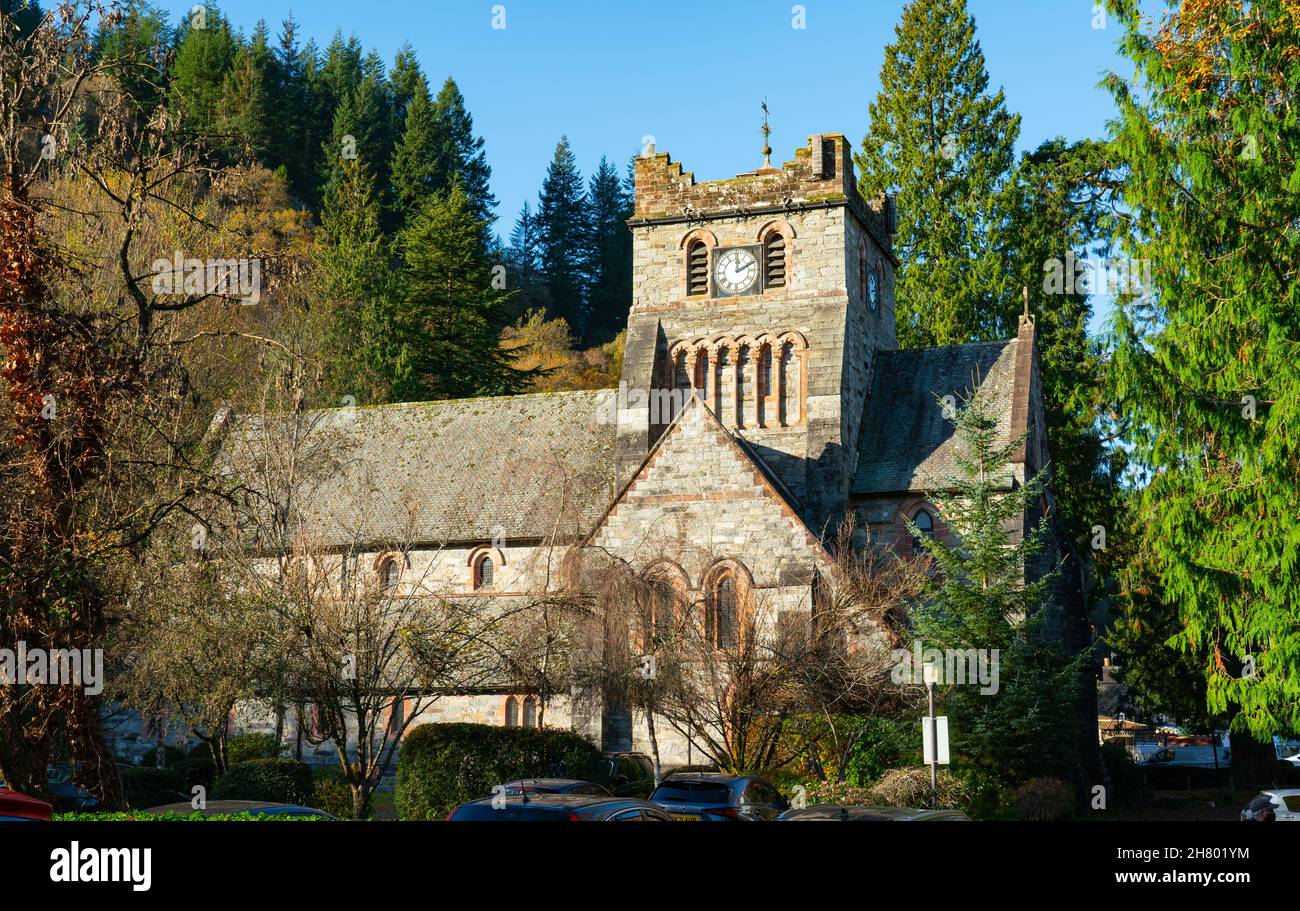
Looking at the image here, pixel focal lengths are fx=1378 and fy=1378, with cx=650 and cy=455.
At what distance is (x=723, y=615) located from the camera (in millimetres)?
31344

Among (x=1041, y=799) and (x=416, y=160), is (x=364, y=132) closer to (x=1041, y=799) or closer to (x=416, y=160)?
(x=416, y=160)

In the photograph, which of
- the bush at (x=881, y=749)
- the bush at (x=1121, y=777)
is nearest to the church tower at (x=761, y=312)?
the bush at (x=881, y=749)

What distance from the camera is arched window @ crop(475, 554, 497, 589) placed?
38375 millimetres

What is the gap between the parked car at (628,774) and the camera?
29.2m

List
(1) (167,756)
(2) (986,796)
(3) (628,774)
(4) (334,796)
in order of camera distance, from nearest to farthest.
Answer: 1. (2) (986,796)
2. (4) (334,796)
3. (3) (628,774)
4. (1) (167,756)

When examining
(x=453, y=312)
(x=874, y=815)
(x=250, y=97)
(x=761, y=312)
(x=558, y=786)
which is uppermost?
(x=250, y=97)

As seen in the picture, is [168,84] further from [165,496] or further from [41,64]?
[165,496]

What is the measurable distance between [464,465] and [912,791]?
20.6m

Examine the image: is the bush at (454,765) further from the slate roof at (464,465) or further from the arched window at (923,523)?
the arched window at (923,523)

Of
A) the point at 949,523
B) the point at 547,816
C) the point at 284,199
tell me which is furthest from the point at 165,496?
the point at 284,199

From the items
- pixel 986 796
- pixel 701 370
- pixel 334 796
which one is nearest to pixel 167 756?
pixel 334 796

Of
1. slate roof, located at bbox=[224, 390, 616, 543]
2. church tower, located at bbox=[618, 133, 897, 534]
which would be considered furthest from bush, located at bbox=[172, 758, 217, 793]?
church tower, located at bbox=[618, 133, 897, 534]

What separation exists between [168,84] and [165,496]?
9046 mm

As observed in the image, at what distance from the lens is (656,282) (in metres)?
38.8
